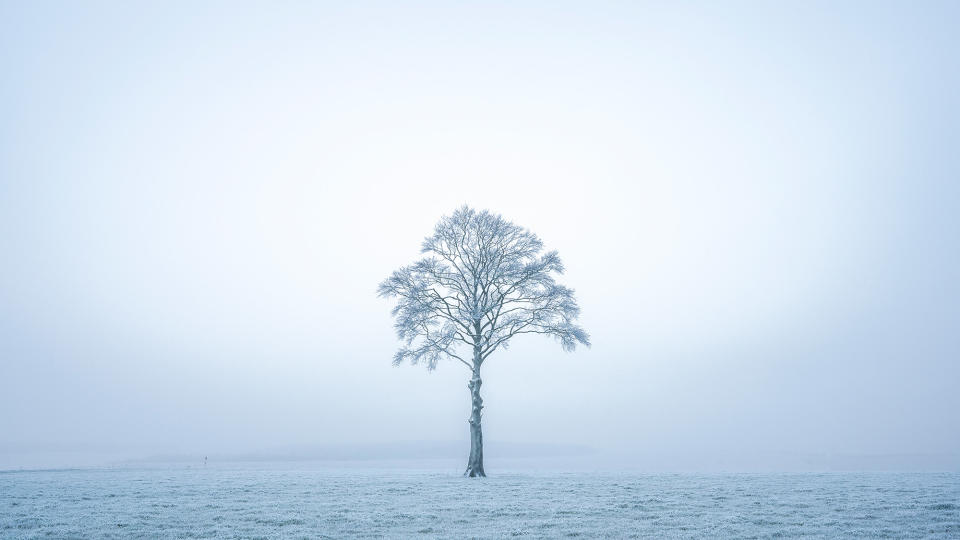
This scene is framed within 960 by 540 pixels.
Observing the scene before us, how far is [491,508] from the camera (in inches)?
845

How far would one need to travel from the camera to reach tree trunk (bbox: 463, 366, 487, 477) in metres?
38.2

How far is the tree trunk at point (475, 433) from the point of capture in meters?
38.2

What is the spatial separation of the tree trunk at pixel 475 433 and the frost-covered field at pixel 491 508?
264 inches

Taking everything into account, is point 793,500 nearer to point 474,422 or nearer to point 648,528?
point 648,528

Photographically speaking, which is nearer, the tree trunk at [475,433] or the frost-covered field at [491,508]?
the frost-covered field at [491,508]

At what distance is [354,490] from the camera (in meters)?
27.7

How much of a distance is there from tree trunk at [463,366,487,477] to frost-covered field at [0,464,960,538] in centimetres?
671

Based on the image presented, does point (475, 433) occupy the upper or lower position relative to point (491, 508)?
upper

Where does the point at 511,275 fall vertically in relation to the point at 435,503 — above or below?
above

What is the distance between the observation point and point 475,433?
3950 cm

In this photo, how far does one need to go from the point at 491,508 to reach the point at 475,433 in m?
18.2

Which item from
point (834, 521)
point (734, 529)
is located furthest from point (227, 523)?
point (834, 521)

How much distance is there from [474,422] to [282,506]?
18687 mm

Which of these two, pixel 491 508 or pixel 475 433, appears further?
pixel 475 433
